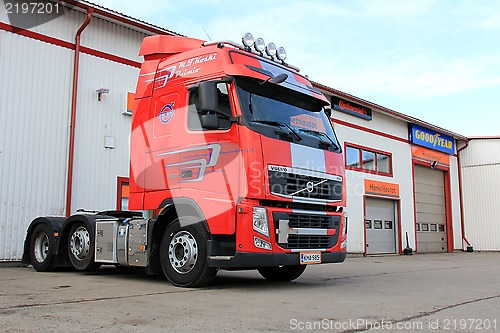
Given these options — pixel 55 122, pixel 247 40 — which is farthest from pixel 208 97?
pixel 55 122

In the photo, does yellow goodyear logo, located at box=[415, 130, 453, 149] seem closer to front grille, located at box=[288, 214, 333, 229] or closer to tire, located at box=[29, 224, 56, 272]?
front grille, located at box=[288, 214, 333, 229]

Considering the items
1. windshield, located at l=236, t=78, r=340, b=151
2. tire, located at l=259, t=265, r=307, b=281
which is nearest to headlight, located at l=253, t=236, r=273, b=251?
windshield, located at l=236, t=78, r=340, b=151

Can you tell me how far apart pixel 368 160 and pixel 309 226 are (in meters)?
14.4

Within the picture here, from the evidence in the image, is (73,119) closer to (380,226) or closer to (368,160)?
(368,160)

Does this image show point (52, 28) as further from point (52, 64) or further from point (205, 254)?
point (205, 254)

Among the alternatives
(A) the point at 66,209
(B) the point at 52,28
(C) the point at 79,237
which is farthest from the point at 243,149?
(B) the point at 52,28

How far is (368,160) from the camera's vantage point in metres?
21.2

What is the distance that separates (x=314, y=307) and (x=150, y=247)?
286 centimetres

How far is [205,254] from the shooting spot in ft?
22.7

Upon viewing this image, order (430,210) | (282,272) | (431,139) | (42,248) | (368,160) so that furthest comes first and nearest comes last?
(431,139)
(430,210)
(368,160)
(42,248)
(282,272)

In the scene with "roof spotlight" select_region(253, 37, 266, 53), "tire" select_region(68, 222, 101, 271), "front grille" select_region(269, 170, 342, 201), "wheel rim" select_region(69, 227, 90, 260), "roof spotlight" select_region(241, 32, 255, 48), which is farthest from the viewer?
"wheel rim" select_region(69, 227, 90, 260)

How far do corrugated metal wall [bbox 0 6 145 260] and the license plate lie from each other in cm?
673

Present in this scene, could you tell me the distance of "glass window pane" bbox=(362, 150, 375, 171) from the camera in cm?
2095

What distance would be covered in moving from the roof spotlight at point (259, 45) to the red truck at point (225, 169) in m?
0.02
